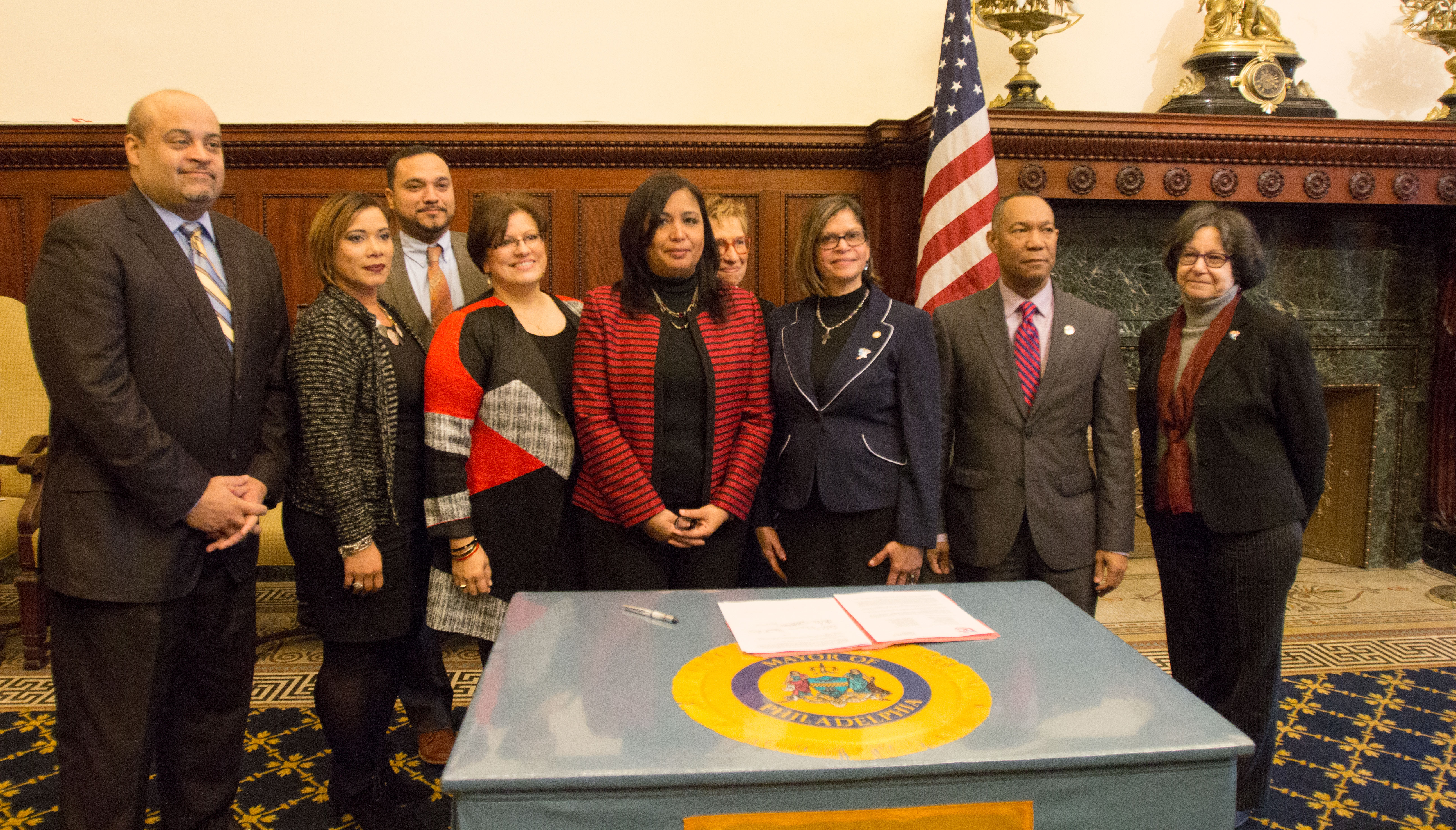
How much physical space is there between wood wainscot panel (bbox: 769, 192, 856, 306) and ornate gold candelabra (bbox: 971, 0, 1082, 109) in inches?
32.9

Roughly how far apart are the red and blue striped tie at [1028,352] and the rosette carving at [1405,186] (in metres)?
3.03

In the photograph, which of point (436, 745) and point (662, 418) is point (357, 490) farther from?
point (436, 745)

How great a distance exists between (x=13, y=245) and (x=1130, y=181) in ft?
16.0

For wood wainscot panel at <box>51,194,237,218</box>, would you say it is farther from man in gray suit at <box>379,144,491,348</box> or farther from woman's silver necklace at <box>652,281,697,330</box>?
woman's silver necklace at <box>652,281,697,330</box>

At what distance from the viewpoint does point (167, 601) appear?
1.74m

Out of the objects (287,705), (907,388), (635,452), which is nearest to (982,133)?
(907,388)

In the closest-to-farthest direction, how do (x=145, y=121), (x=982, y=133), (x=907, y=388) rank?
(x=145, y=121) → (x=907, y=388) → (x=982, y=133)

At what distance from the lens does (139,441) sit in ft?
5.38

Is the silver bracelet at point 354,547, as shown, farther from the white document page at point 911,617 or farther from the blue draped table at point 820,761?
the white document page at point 911,617

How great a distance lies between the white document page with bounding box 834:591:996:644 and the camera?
1420 mm

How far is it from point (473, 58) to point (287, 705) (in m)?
2.84

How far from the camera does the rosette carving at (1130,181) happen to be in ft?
12.9

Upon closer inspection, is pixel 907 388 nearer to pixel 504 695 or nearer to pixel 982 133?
pixel 504 695

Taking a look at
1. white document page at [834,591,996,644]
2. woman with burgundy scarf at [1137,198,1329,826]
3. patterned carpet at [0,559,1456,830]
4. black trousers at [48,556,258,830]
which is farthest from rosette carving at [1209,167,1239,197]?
black trousers at [48,556,258,830]
